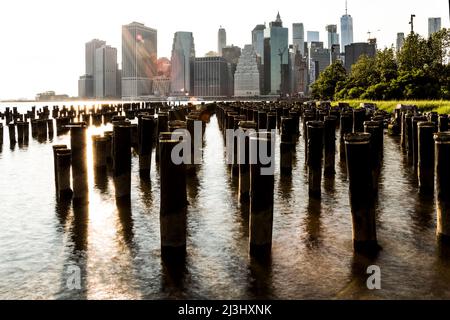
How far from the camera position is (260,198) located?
9938mm

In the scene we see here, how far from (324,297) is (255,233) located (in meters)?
2.43

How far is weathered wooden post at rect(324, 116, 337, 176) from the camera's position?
1852 centimetres

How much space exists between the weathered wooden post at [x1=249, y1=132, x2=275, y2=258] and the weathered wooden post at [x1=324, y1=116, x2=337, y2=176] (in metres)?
8.56

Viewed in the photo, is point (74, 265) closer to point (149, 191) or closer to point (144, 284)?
point (144, 284)

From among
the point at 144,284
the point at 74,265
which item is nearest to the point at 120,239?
the point at 74,265

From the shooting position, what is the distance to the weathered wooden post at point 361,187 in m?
9.96

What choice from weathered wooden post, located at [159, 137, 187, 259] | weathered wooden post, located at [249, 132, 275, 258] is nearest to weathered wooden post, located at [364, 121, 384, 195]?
weathered wooden post, located at [249, 132, 275, 258]

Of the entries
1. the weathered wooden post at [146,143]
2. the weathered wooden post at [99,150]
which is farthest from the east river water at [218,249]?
the weathered wooden post at [146,143]

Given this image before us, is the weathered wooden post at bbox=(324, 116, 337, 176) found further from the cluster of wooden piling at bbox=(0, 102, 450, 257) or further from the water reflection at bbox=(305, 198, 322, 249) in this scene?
the water reflection at bbox=(305, 198, 322, 249)

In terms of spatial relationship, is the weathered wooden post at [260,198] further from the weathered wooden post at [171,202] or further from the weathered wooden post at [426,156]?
the weathered wooden post at [426,156]

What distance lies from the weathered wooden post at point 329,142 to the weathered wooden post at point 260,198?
8.56 m
